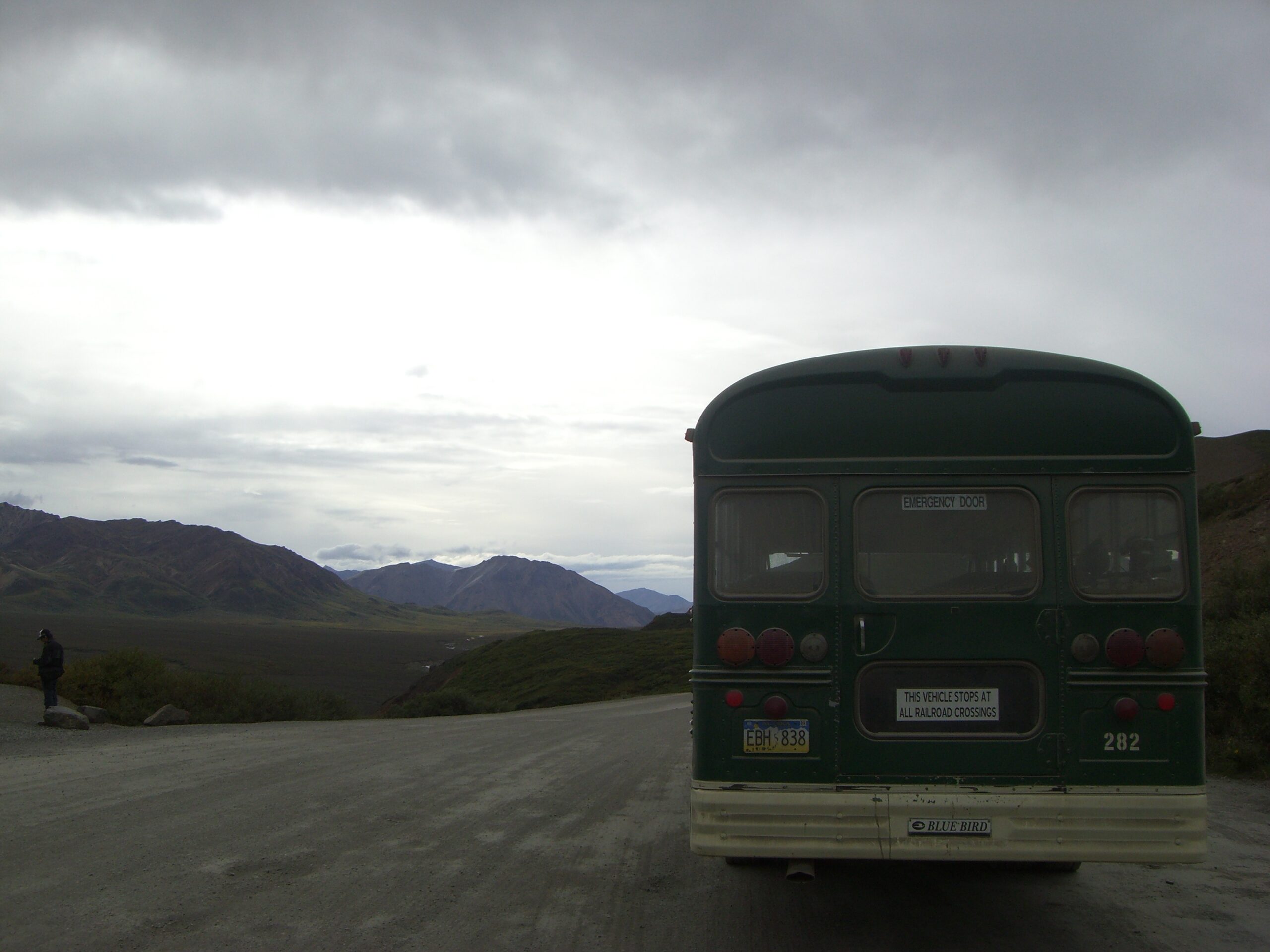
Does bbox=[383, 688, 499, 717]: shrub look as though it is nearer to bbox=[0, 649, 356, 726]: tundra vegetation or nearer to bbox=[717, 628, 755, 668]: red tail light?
bbox=[0, 649, 356, 726]: tundra vegetation

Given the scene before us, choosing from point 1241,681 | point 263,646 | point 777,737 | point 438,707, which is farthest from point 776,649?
point 263,646

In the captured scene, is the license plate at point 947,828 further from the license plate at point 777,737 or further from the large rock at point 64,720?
the large rock at point 64,720

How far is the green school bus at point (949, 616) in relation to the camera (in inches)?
208

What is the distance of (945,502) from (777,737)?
1647 mm

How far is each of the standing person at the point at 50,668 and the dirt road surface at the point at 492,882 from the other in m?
6.34

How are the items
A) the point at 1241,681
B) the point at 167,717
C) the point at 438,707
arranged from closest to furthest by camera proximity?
the point at 1241,681, the point at 167,717, the point at 438,707

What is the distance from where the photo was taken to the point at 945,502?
5.60 metres

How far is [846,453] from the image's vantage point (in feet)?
18.6

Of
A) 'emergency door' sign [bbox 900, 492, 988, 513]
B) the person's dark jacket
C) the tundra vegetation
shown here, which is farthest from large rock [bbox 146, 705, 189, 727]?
'emergency door' sign [bbox 900, 492, 988, 513]

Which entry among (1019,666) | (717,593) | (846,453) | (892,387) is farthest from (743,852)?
(892,387)

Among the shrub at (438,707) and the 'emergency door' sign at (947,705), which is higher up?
the 'emergency door' sign at (947,705)

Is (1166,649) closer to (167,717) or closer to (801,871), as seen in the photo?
(801,871)

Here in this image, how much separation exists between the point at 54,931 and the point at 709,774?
398cm

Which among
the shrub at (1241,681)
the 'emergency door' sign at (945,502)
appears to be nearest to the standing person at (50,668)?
the 'emergency door' sign at (945,502)
